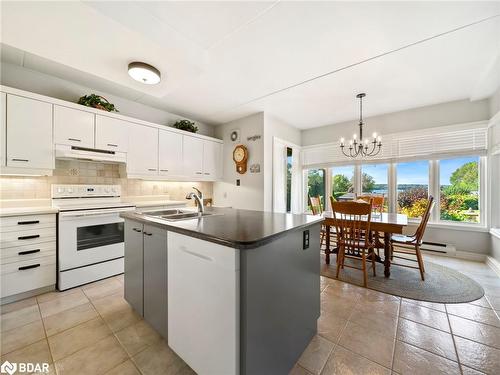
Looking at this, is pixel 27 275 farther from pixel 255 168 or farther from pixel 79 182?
pixel 255 168

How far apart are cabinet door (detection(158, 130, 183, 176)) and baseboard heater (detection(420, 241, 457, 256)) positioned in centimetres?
455

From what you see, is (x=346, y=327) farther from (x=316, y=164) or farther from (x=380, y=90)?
(x=316, y=164)

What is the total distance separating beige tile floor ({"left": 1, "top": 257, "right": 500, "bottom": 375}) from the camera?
1.33m

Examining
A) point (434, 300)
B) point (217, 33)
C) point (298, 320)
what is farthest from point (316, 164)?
point (298, 320)

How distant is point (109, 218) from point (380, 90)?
4.16 meters

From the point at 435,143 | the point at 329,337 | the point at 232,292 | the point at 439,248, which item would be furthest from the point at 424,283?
the point at 232,292

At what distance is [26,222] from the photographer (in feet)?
6.96

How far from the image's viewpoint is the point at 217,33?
1.91 metres

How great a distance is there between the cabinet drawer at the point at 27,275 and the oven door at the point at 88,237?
0.38 ft

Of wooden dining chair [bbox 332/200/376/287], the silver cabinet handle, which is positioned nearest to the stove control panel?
the silver cabinet handle

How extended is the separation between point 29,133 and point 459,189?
20.1 feet

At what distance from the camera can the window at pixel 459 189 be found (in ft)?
11.0

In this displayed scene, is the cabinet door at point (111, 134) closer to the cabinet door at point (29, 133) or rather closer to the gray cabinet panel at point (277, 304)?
A: the cabinet door at point (29, 133)

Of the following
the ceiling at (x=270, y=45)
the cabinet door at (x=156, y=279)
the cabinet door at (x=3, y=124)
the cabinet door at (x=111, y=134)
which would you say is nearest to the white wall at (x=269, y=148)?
the ceiling at (x=270, y=45)
